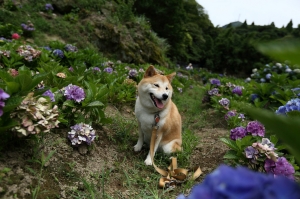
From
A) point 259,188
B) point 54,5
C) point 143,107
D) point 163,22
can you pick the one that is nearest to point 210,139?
point 143,107

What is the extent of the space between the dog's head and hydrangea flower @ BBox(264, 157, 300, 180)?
1.11m

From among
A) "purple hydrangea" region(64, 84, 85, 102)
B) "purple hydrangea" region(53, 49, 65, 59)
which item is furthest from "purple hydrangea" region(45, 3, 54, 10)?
"purple hydrangea" region(64, 84, 85, 102)

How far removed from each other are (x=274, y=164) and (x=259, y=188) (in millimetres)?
1775

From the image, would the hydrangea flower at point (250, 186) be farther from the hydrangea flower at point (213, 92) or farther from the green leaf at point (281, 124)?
the hydrangea flower at point (213, 92)

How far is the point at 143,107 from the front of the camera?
2738 mm

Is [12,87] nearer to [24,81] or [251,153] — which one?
[24,81]

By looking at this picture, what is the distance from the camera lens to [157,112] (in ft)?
8.97

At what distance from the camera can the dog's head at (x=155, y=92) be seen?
261 cm

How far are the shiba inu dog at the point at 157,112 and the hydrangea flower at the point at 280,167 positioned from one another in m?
1.05

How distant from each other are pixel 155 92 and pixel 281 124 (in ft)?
7.43

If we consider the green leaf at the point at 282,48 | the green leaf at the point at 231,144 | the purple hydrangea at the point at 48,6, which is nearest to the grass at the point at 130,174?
the green leaf at the point at 231,144

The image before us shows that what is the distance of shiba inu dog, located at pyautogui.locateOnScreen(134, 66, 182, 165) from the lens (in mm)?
2645

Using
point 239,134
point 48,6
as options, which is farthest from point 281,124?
point 48,6

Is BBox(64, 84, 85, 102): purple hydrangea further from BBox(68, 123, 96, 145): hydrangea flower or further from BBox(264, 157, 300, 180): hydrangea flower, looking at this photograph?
BBox(264, 157, 300, 180): hydrangea flower
